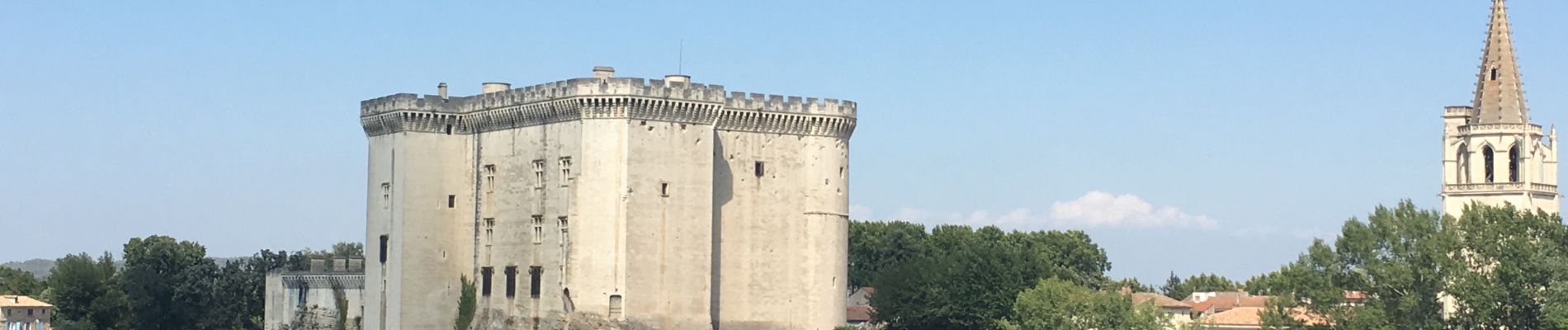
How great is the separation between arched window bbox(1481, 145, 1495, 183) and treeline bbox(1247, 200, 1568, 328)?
4873mm

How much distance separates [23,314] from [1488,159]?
85.0 m

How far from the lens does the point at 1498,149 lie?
85000 millimetres

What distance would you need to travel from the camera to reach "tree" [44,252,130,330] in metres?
125

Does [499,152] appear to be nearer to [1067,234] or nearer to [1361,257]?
[1361,257]

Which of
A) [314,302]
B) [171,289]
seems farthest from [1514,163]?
[171,289]

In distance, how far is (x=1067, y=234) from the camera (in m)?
143

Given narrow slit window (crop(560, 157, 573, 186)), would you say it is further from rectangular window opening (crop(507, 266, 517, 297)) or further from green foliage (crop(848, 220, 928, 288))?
green foliage (crop(848, 220, 928, 288))

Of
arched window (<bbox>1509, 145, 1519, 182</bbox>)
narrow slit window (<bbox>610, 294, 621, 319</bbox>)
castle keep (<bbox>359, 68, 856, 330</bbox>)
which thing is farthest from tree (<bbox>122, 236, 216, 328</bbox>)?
arched window (<bbox>1509, 145, 1519, 182</bbox>)

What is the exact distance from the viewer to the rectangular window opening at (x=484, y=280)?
9212 centimetres

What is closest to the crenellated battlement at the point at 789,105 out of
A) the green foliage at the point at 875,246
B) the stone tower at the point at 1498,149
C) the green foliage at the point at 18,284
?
the stone tower at the point at 1498,149

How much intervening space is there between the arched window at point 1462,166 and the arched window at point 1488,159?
67 centimetres

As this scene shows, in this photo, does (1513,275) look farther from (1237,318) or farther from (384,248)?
(384,248)

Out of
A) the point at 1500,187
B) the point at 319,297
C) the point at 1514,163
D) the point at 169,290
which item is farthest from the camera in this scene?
the point at 169,290

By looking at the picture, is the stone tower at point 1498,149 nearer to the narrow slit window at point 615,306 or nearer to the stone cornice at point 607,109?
the stone cornice at point 607,109
